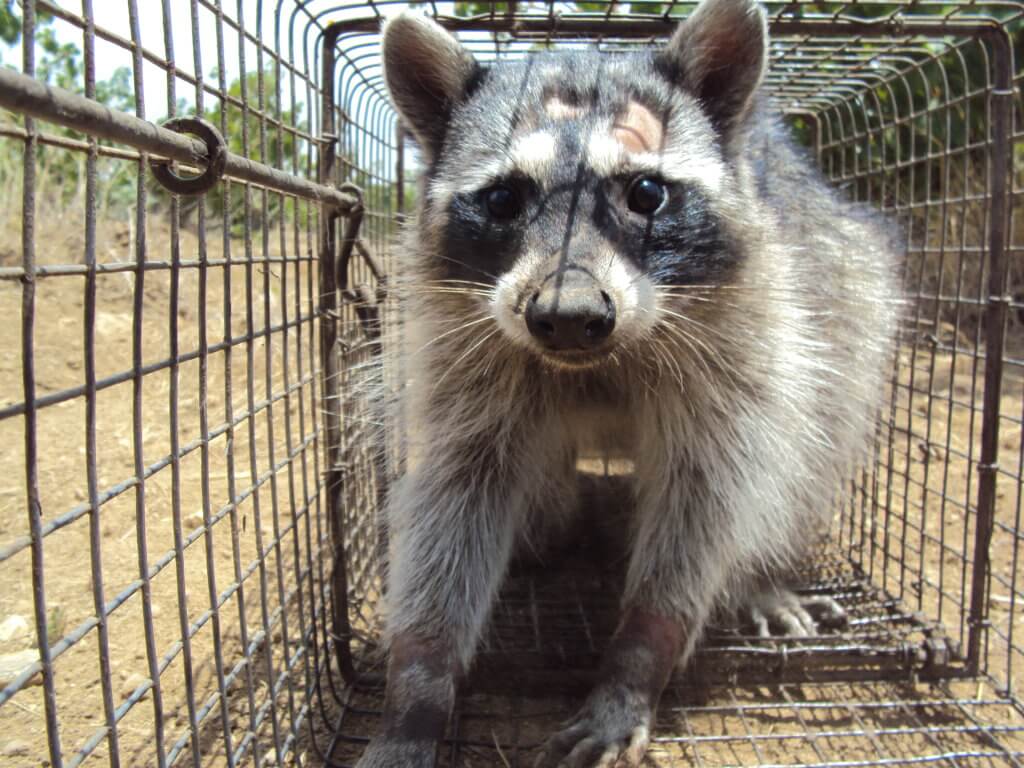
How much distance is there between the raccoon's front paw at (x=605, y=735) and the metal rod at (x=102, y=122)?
4.70 feet

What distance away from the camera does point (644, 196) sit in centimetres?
197

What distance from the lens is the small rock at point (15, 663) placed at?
6.46 ft

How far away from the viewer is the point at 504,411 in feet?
7.44

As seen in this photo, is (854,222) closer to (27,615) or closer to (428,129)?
(428,129)

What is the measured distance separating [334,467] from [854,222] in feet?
6.56

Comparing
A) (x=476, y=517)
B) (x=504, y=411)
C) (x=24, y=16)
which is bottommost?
(x=476, y=517)

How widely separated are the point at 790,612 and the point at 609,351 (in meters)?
1.39

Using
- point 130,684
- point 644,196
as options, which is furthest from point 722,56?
point 130,684

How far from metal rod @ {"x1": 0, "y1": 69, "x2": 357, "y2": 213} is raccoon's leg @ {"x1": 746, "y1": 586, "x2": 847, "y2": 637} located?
2087 millimetres

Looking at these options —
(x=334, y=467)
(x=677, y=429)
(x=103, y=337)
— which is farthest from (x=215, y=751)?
(x=103, y=337)

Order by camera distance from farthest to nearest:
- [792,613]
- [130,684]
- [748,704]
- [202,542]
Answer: [202,542], [792,613], [748,704], [130,684]

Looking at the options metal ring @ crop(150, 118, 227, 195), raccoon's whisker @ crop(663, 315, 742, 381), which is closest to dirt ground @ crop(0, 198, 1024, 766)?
metal ring @ crop(150, 118, 227, 195)

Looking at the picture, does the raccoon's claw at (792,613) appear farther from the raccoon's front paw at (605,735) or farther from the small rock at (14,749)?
the small rock at (14,749)

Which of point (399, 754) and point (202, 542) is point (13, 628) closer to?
point (202, 542)
